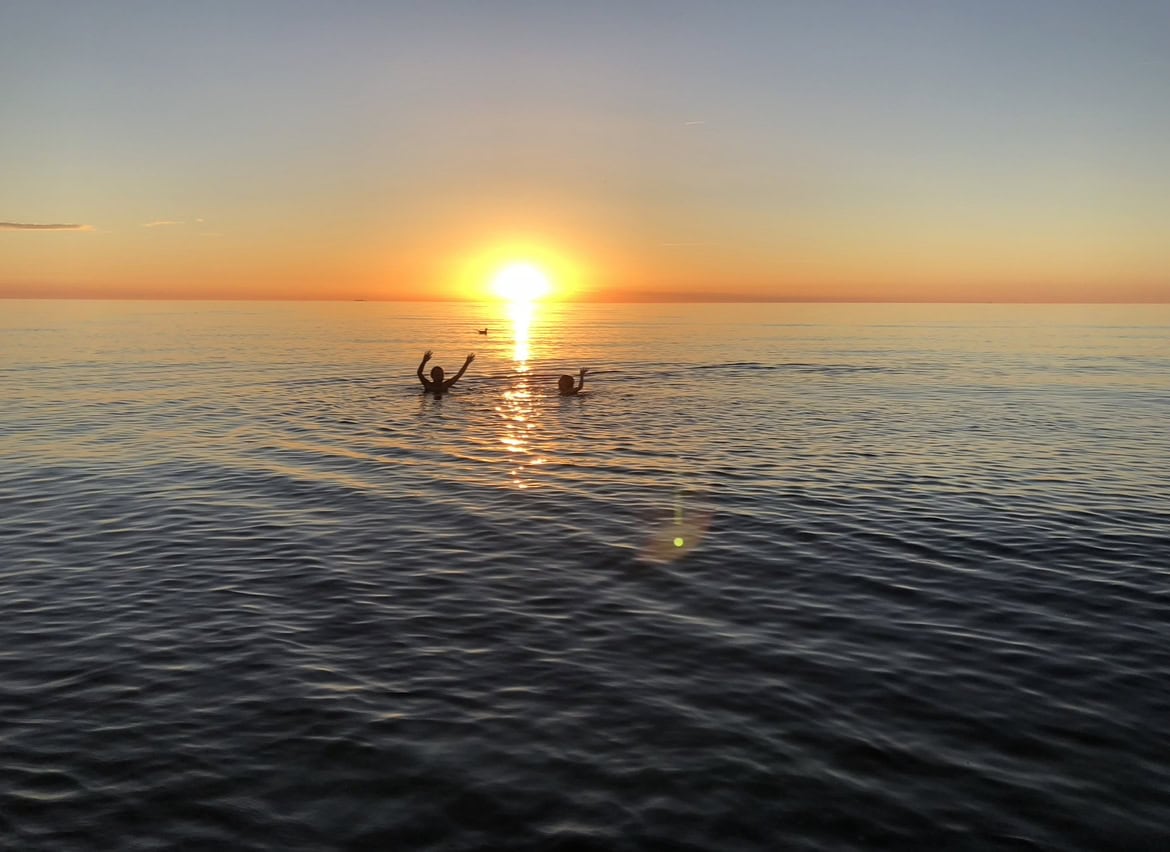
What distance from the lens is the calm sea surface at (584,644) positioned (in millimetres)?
9133

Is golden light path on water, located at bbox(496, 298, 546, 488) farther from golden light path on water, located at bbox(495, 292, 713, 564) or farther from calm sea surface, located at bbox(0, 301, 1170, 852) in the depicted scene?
calm sea surface, located at bbox(0, 301, 1170, 852)

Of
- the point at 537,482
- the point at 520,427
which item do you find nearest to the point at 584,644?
the point at 537,482

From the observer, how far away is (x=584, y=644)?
13.8 metres

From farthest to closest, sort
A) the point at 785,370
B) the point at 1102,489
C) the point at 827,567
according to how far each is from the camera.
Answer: the point at 785,370 < the point at 1102,489 < the point at 827,567

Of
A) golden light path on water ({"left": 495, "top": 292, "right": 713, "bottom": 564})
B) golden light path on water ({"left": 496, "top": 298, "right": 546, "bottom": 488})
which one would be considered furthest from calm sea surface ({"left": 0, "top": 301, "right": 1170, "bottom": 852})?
golden light path on water ({"left": 496, "top": 298, "right": 546, "bottom": 488})

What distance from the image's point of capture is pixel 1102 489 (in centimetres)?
2523

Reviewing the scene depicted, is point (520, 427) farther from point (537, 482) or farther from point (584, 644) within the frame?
point (584, 644)

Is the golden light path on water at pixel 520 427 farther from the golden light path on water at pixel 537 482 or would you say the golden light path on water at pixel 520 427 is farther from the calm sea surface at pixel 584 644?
the calm sea surface at pixel 584 644

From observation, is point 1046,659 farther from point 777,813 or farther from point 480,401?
point 480,401

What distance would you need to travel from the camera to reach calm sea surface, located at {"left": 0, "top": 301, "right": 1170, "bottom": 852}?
913 centimetres

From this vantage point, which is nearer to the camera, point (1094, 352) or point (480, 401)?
point (480, 401)

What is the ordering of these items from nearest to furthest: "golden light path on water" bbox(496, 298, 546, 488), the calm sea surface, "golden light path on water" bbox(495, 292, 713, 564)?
the calm sea surface < "golden light path on water" bbox(495, 292, 713, 564) < "golden light path on water" bbox(496, 298, 546, 488)

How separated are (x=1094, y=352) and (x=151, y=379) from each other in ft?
Answer: 327

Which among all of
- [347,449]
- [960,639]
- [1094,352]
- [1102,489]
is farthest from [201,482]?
[1094,352]
